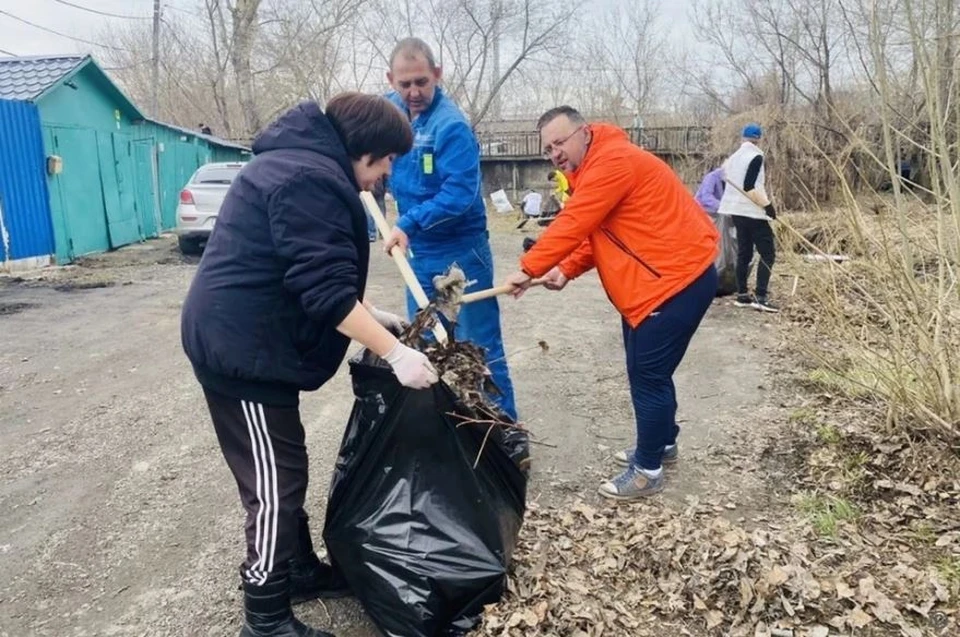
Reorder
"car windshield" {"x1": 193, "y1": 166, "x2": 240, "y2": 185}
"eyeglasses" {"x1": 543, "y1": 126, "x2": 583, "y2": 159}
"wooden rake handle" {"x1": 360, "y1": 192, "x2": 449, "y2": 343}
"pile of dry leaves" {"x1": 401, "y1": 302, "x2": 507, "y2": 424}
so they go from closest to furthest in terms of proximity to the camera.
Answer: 1. "pile of dry leaves" {"x1": 401, "y1": 302, "x2": 507, "y2": 424}
2. "wooden rake handle" {"x1": 360, "y1": 192, "x2": 449, "y2": 343}
3. "eyeglasses" {"x1": 543, "y1": 126, "x2": 583, "y2": 159}
4. "car windshield" {"x1": 193, "y1": 166, "x2": 240, "y2": 185}

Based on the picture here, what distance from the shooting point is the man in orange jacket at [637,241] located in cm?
292

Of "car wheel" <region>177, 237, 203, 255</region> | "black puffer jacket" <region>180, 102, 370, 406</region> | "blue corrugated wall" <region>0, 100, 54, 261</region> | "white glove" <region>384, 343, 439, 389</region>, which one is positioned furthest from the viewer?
"car wheel" <region>177, 237, 203, 255</region>

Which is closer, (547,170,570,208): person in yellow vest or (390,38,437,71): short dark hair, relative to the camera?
(390,38,437,71): short dark hair

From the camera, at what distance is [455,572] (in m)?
2.16

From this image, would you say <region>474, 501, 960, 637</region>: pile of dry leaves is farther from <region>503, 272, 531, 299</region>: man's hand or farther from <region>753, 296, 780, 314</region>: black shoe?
<region>753, 296, 780, 314</region>: black shoe

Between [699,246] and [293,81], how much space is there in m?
26.4

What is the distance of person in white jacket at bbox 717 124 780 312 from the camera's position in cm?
662

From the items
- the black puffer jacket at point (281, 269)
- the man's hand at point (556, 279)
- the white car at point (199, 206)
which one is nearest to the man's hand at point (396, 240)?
the man's hand at point (556, 279)

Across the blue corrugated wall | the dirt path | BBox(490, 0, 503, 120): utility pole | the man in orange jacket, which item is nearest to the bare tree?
BBox(490, 0, 503, 120): utility pole

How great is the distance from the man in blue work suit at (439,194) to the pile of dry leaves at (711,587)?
2.84 feet

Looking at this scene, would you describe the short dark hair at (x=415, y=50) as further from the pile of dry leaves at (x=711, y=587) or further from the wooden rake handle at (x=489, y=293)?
the pile of dry leaves at (x=711, y=587)

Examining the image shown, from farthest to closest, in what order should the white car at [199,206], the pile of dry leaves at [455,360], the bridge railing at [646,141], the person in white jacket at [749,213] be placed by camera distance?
the bridge railing at [646,141] → the white car at [199,206] → the person in white jacket at [749,213] → the pile of dry leaves at [455,360]

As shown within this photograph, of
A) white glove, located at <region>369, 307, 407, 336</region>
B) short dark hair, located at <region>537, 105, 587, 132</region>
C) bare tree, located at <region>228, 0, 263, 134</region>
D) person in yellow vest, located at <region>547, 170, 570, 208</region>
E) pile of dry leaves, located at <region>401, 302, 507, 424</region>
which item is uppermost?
bare tree, located at <region>228, 0, 263, 134</region>

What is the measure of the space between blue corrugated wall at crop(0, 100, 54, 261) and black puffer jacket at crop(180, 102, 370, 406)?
9.02 m
